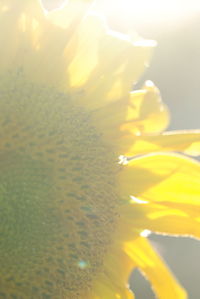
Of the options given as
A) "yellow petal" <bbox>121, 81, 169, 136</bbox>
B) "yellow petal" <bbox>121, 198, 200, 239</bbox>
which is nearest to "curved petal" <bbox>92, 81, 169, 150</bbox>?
"yellow petal" <bbox>121, 81, 169, 136</bbox>

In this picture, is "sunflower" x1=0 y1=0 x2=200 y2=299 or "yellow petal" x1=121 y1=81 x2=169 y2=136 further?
"yellow petal" x1=121 y1=81 x2=169 y2=136

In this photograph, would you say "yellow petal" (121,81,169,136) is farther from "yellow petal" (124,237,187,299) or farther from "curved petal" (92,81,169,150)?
"yellow petal" (124,237,187,299)

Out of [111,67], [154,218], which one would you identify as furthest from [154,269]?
[111,67]

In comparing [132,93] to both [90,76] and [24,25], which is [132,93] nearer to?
[90,76]

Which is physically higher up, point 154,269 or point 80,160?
point 80,160

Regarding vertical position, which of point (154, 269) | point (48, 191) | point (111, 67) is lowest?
point (154, 269)

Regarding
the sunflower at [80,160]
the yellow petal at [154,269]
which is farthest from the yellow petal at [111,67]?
the yellow petal at [154,269]

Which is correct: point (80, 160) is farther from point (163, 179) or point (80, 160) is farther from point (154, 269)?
point (154, 269)

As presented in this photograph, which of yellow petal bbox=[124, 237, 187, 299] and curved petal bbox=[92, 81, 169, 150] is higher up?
curved petal bbox=[92, 81, 169, 150]
